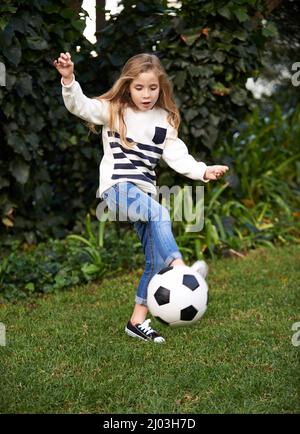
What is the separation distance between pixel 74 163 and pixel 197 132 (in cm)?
107

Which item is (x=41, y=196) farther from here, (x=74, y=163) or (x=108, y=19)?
(x=108, y=19)

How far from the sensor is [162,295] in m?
3.78

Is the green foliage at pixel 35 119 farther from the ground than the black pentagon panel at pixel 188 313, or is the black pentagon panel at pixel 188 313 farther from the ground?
the green foliage at pixel 35 119

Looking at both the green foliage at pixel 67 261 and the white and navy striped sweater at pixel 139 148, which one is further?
the green foliage at pixel 67 261

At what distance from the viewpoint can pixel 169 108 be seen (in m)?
4.15

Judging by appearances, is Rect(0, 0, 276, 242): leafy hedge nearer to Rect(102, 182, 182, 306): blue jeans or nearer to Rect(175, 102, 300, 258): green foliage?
Rect(175, 102, 300, 258): green foliage

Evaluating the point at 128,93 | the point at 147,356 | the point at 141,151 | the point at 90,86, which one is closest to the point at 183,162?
the point at 141,151

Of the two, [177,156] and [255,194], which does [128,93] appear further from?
[255,194]

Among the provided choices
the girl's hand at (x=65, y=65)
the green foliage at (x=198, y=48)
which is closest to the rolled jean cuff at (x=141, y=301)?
the girl's hand at (x=65, y=65)

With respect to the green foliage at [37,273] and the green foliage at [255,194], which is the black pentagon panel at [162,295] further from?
the green foliage at [255,194]

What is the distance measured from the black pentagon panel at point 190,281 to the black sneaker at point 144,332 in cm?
38

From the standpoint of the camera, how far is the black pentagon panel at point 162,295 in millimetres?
3770

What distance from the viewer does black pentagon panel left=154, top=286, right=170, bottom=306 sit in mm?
3770
